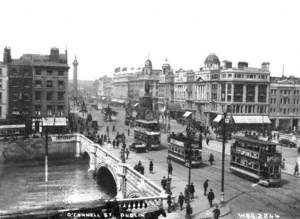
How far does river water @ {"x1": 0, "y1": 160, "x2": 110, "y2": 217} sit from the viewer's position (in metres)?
41.6

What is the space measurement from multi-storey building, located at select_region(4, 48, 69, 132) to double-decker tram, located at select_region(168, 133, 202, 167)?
3460 centimetres

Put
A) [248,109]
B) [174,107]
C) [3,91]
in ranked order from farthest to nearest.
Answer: [174,107], [248,109], [3,91]

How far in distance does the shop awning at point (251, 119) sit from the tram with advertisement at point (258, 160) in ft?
136

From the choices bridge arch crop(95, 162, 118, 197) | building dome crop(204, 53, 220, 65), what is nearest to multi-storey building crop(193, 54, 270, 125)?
building dome crop(204, 53, 220, 65)

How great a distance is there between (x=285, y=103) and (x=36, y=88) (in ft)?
195

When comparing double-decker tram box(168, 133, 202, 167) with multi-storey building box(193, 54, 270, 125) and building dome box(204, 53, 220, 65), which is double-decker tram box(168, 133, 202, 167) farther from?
building dome box(204, 53, 220, 65)

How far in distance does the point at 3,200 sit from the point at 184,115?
62.8m

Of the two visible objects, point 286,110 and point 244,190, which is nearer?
point 244,190

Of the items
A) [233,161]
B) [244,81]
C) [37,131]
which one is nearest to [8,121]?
[37,131]

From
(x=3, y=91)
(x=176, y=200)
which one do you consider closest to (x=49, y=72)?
(x=3, y=91)

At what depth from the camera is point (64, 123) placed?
69812 millimetres

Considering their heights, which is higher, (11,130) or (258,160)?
(258,160)

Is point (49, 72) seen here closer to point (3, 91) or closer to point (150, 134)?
point (3, 91)

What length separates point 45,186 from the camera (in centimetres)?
4747
